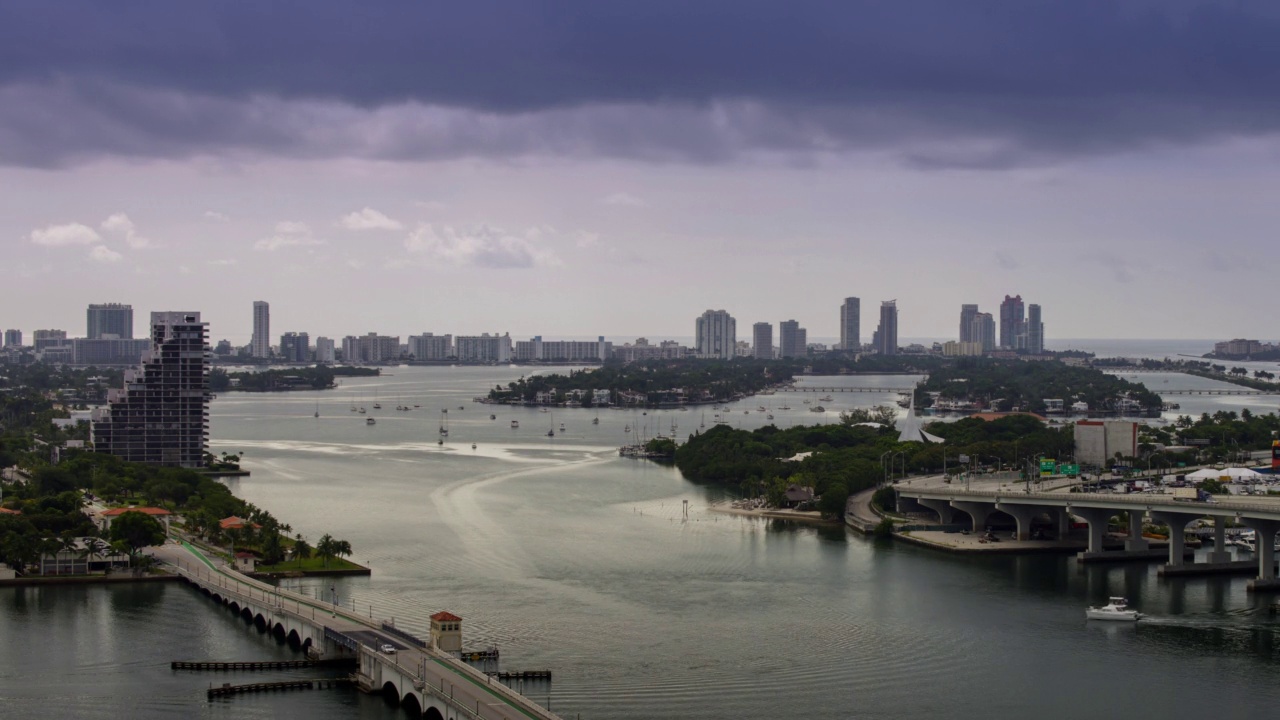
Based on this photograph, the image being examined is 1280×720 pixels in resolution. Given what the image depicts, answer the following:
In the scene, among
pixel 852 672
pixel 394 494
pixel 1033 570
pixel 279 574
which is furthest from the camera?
pixel 394 494

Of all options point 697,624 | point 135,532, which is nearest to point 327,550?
point 135,532

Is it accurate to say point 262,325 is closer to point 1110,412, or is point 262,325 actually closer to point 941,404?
point 941,404

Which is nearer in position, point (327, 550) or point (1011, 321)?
point (327, 550)

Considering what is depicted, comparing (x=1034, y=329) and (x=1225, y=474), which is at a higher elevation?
(x=1034, y=329)

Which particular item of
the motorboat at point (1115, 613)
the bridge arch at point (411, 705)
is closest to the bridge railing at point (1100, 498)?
the motorboat at point (1115, 613)

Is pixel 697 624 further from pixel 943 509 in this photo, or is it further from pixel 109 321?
pixel 109 321

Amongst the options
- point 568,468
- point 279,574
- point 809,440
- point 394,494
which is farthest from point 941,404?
point 279,574

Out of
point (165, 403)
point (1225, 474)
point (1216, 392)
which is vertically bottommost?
point (1225, 474)
